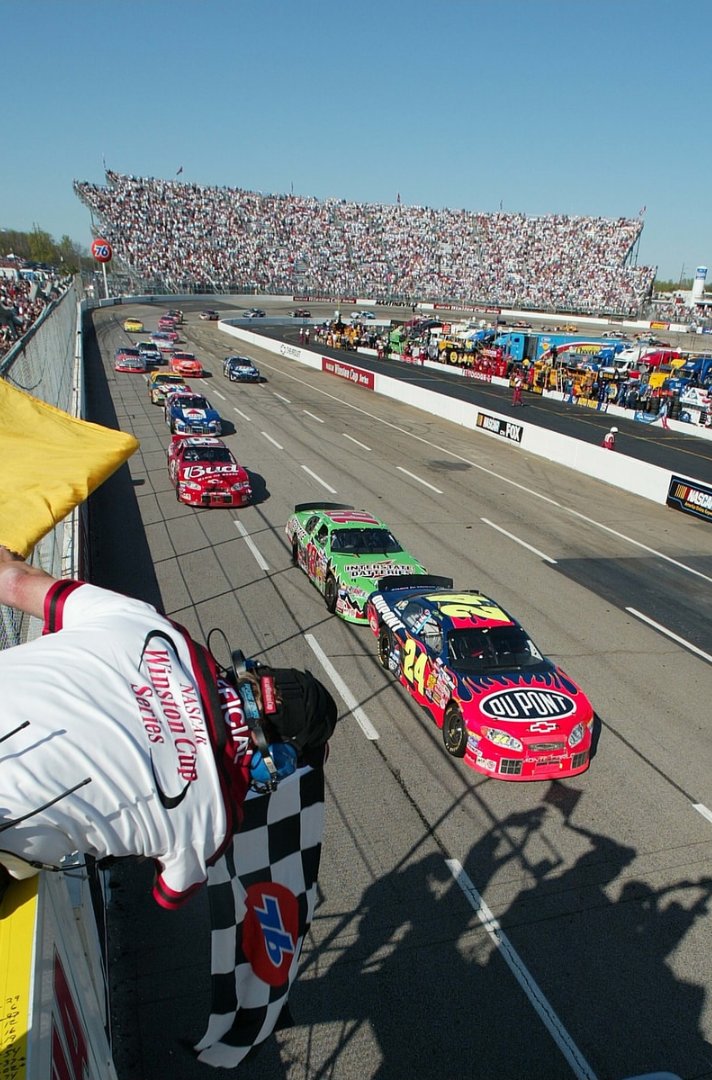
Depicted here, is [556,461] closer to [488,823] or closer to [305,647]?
[305,647]

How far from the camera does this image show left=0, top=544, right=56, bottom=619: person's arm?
2314 millimetres

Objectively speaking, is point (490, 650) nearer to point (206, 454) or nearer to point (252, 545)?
point (252, 545)

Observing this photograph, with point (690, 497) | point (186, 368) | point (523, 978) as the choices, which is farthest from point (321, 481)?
point (186, 368)

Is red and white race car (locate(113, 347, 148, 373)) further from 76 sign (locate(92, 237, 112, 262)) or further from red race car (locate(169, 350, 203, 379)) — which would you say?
76 sign (locate(92, 237, 112, 262))

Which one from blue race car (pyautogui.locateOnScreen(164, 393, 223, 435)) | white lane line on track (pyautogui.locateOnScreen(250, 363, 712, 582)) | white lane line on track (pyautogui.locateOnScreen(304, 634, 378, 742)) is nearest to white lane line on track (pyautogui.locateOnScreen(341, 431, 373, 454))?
white lane line on track (pyautogui.locateOnScreen(250, 363, 712, 582))

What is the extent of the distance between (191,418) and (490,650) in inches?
626

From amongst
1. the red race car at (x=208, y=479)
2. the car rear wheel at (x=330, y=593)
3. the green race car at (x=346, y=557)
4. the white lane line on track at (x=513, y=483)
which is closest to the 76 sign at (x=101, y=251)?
the white lane line on track at (x=513, y=483)

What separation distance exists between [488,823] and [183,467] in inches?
473

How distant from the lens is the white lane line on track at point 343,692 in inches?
323

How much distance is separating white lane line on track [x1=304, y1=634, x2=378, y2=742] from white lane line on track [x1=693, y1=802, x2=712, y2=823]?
3.46m

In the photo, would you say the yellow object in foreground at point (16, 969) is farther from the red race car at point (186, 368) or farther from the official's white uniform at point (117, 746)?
the red race car at point (186, 368)

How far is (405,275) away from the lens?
366ft

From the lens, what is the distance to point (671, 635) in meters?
11.8

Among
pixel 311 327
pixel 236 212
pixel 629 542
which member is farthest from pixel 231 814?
pixel 236 212
